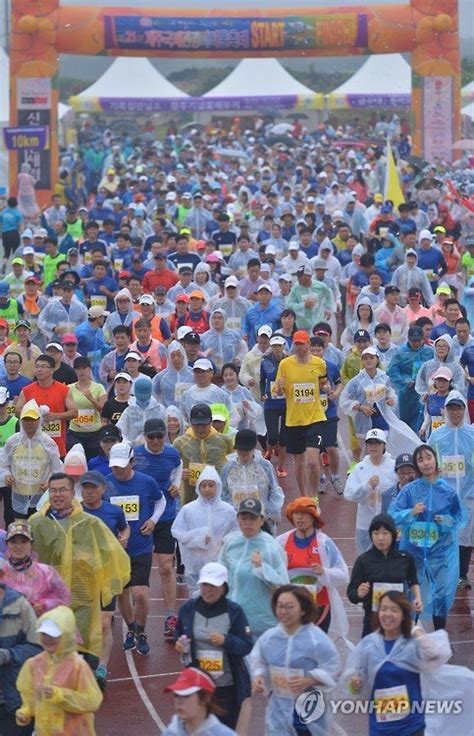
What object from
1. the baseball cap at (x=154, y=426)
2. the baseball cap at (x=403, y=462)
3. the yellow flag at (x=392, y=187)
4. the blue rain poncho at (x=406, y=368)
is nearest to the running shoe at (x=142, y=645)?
the baseball cap at (x=154, y=426)

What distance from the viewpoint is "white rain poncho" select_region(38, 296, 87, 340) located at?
19688 mm

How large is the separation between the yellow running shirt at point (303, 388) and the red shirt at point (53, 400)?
2.16 m

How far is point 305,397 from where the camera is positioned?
1641cm

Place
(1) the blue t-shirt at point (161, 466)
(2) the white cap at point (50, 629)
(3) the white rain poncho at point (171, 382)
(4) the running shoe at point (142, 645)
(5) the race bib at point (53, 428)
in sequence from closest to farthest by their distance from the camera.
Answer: (2) the white cap at point (50, 629)
(4) the running shoe at point (142, 645)
(1) the blue t-shirt at point (161, 466)
(5) the race bib at point (53, 428)
(3) the white rain poncho at point (171, 382)

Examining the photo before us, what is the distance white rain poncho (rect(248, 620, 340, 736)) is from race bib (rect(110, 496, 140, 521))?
3.25 m

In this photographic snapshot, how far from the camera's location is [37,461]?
1341cm

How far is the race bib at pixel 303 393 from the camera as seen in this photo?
16.3 meters

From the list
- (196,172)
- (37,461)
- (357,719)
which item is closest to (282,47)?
(196,172)

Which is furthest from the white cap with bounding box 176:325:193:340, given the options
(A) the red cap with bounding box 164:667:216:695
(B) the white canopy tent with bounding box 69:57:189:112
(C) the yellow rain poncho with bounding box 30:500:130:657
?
(B) the white canopy tent with bounding box 69:57:189:112

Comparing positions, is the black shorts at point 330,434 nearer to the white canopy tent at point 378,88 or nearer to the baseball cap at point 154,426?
the baseball cap at point 154,426

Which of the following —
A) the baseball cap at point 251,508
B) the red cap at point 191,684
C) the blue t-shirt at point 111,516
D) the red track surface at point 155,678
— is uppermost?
the baseball cap at point 251,508

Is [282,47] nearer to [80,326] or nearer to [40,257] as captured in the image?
[40,257]

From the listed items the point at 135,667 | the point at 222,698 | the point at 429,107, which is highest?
the point at 429,107

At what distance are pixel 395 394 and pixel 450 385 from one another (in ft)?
3.63
